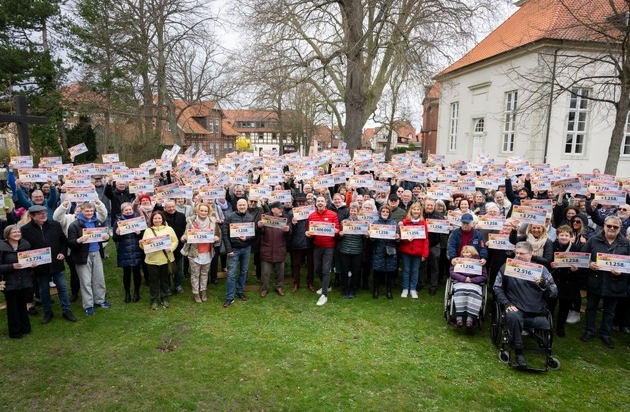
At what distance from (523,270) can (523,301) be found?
44cm

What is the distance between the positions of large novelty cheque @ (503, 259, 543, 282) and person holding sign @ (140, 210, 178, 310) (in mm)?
5483

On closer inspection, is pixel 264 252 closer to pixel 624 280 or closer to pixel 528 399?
pixel 528 399

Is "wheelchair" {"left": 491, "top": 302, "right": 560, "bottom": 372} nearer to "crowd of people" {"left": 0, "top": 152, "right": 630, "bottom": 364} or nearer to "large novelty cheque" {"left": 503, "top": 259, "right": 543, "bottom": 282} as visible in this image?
"crowd of people" {"left": 0, "top": 152, "right": 630, "bottom": 364}

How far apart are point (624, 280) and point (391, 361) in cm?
372

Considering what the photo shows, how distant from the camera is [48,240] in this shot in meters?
6.27

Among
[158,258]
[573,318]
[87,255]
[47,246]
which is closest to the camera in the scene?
[47,246]

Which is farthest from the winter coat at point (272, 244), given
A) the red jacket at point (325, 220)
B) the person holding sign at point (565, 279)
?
the person holding sign at point (565, 279)

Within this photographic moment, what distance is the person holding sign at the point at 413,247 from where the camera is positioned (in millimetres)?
7430

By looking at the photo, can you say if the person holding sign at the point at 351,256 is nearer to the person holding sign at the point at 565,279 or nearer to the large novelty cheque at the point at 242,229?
the large novelty cheque at the point at 242,229

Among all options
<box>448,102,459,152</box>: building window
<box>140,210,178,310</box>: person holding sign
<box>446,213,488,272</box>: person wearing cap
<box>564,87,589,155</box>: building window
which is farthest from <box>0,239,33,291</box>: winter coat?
<box>448,102,459,152</box>: building window

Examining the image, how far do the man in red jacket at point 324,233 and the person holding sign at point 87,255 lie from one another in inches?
142

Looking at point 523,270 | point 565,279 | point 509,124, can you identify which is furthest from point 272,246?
point 509,124

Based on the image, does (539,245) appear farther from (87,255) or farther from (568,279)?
(87,255)

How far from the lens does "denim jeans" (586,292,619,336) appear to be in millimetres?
6168
